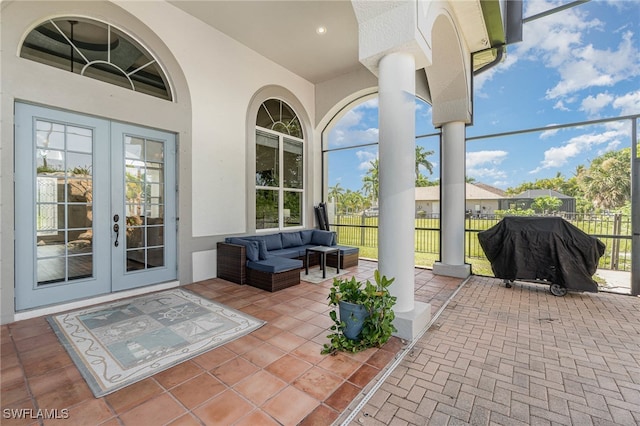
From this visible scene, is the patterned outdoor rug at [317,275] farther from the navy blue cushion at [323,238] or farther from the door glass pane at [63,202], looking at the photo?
the door glass pane at [63,202]

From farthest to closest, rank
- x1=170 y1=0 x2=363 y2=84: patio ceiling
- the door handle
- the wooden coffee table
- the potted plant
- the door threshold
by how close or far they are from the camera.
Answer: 1. the wooden coffee table
2. x1=170 y1=0 x2=363 y2=84: patio ceiling
3. the door handle
4. the door threshold
5. the potted plant

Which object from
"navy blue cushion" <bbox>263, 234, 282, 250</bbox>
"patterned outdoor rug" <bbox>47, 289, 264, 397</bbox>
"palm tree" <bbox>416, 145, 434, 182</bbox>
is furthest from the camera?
"palm tree" <bbox>416, 145, 434, 182</bbox>

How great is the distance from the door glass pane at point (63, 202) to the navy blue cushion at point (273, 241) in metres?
2.78

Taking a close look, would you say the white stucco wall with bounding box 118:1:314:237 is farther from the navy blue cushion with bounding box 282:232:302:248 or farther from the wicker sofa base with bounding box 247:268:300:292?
the wicker sofa base with bounding box 247:268:300:292

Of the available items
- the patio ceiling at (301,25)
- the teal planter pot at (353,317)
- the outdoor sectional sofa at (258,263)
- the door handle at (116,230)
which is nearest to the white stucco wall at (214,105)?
the patio ceiling at (301,25)

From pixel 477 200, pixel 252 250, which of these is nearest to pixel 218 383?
pixel 252 250

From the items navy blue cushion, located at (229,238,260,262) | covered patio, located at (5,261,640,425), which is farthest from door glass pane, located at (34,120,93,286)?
navy blue cushion, located at (229,238,260,262)

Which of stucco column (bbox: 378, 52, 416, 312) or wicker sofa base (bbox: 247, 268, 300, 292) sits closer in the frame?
stucco column (bbox: 378, 52, 416, 312)

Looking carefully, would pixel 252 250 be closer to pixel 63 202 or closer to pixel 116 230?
pixel 116 230

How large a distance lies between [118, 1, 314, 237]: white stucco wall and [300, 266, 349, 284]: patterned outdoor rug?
1621 millimetres

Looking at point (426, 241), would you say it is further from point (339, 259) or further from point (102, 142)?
point (102, 142)

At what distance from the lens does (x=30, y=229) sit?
3.17 m

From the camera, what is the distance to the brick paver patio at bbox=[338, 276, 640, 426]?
172 centimetres

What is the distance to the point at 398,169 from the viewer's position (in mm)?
2668
